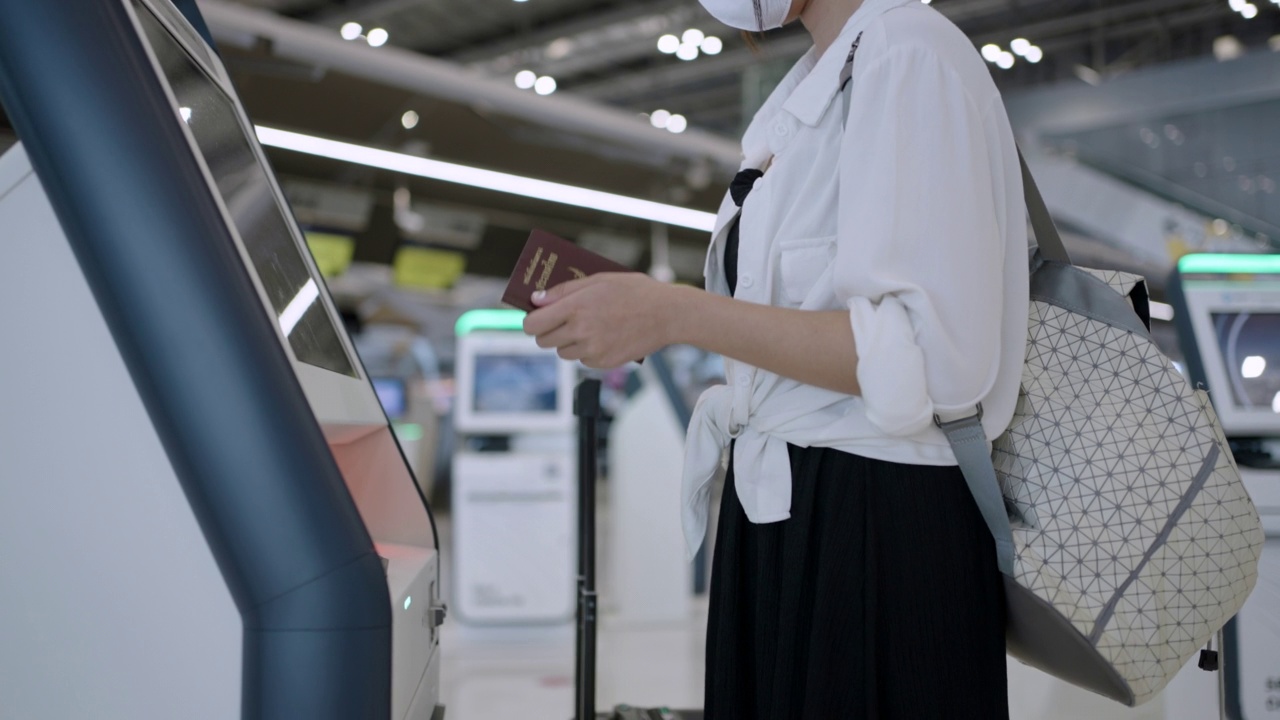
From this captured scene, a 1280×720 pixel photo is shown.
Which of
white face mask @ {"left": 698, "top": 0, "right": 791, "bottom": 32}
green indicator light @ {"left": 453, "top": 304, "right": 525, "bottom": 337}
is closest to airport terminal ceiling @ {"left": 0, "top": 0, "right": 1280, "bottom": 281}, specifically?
green indicator light @ {"left": 453, "top": 304, "right": 525, "bottom": 337}

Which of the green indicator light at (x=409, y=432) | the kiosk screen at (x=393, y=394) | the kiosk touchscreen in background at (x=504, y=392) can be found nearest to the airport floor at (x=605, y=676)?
the kiosk touchscreen in background at (x=504, y=392)

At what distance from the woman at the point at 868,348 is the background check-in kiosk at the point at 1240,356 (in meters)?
1.71

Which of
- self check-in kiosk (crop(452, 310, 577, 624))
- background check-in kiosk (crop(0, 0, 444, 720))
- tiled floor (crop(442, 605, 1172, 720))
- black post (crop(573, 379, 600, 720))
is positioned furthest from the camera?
self check-in kiosk (crop(452, 310, 577, 624))

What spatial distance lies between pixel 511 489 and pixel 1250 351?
3.29 metres

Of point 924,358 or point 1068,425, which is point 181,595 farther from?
point 1068,425

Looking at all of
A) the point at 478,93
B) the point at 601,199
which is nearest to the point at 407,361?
the point at 601,199

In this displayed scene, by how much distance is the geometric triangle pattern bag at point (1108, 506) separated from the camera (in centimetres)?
84

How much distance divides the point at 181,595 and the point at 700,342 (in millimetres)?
439

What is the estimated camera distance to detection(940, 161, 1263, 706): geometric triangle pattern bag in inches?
33.1

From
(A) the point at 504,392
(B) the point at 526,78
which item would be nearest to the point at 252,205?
(A) the point at 504,392

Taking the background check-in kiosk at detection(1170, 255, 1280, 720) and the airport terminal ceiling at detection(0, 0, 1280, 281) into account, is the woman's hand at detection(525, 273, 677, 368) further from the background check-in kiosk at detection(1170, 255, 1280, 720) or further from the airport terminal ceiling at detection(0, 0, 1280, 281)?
the airport terminal ceiling at detection(0, 0, 1280, 281)

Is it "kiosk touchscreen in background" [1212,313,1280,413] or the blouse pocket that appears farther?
"kiosk touchscreen in background" [1212,313,1280,413]

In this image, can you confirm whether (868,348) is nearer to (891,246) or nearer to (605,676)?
(891,246)

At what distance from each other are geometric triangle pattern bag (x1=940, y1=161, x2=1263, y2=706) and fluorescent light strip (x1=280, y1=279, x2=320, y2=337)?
60cm
